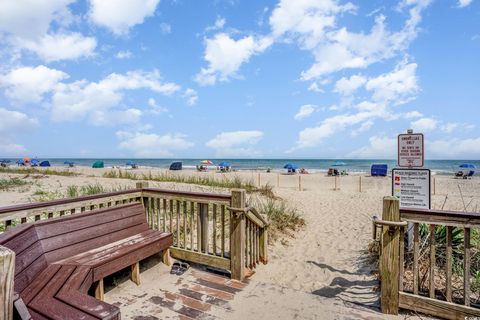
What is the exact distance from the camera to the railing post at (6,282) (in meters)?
1.20

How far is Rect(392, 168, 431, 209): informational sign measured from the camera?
4273 millimetres

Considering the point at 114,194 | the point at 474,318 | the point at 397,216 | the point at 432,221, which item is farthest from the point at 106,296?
the point at 474,318

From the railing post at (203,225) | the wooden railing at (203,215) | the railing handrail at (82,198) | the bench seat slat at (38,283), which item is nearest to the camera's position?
the bench seat slat at (38,283)

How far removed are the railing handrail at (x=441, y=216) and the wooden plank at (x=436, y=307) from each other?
3.09ft

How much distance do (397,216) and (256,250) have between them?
269cm

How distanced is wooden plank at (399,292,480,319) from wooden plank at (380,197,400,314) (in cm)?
12

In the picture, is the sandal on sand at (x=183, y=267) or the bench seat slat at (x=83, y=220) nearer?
the bench seat slat at (x=83, y=220)

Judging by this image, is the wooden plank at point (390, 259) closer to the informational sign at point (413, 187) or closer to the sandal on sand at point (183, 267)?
the informational sign at point (413, 187)

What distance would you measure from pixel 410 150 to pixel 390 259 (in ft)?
5.90

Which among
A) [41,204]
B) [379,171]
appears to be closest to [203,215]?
[41,204]

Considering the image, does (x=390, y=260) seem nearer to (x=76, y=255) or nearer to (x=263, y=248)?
(x=263, y=248)

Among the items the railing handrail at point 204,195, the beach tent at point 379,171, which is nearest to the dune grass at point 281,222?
the railing handrail at point 204,195

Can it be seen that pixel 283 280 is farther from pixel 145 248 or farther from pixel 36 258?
pixel 36 258

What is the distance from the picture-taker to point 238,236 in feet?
14.0
